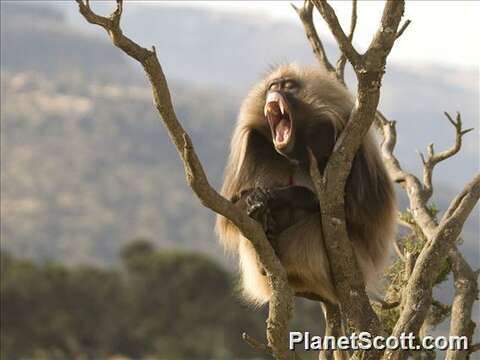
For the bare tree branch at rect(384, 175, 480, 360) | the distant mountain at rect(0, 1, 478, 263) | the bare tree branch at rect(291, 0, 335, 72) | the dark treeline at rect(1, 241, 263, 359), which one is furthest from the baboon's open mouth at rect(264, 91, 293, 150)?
the distant mountain at rect(0, 1, 478, 263)

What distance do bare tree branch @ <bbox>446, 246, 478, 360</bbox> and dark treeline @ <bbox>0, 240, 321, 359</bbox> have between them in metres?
25.4

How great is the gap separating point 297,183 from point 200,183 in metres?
1.54

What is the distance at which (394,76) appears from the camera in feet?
581

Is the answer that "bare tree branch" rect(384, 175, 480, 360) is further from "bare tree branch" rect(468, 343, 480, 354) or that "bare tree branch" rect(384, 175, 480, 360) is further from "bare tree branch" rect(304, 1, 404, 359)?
"bare tree branch" rect(468, 343, 480, 354)

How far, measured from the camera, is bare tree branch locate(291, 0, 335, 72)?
17.4 feet

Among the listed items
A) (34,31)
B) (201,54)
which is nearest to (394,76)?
(201,54)

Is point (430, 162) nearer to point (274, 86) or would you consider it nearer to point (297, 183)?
point (297, 183)

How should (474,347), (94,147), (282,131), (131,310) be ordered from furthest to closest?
(94,147) → (131,310) → (282,131) → (474,347)

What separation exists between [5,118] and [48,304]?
166ft

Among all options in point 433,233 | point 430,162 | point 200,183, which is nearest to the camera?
point 200,183

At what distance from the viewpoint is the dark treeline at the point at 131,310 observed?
3009cm

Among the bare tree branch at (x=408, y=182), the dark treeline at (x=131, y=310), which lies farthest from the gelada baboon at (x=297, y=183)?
the dark treeline at (x=131, y=310)

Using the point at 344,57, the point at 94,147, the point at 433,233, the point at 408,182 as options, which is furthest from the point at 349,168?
the point at 94,147

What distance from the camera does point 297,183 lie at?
4.96 meters
